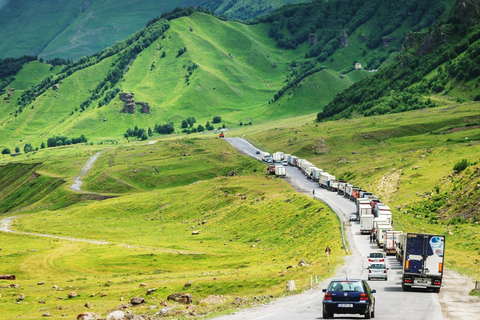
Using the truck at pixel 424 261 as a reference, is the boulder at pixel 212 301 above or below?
below

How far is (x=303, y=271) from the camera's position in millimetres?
74000

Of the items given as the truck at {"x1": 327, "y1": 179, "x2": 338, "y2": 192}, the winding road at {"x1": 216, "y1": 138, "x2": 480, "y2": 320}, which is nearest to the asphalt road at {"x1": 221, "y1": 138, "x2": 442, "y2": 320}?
the winding road at {"x1": 216, "y1": 138, "x2": 480, "y2": 320}

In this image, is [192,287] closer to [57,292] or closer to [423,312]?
[57,292]

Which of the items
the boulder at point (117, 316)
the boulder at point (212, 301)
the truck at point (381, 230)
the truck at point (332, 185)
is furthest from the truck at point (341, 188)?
the boulder at point (117, 316)

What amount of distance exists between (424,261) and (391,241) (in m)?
26.2

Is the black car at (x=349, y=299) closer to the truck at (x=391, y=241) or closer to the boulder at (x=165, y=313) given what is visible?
the boulder at (x=165, y=313)

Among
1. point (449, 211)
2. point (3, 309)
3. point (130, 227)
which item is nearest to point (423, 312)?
point (3, 309)

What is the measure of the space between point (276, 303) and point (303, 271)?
20.7m

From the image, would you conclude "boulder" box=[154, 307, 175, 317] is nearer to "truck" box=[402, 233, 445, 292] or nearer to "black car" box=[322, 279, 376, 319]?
"black car" box=[322, 279, 376, 319]

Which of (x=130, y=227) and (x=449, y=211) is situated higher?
(x=449, y=211)

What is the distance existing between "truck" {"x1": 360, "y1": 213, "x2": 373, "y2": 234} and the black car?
188ft

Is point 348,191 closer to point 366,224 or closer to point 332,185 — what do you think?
point 332,185

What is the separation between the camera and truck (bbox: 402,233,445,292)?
2222 inches

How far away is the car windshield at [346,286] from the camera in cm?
4262
